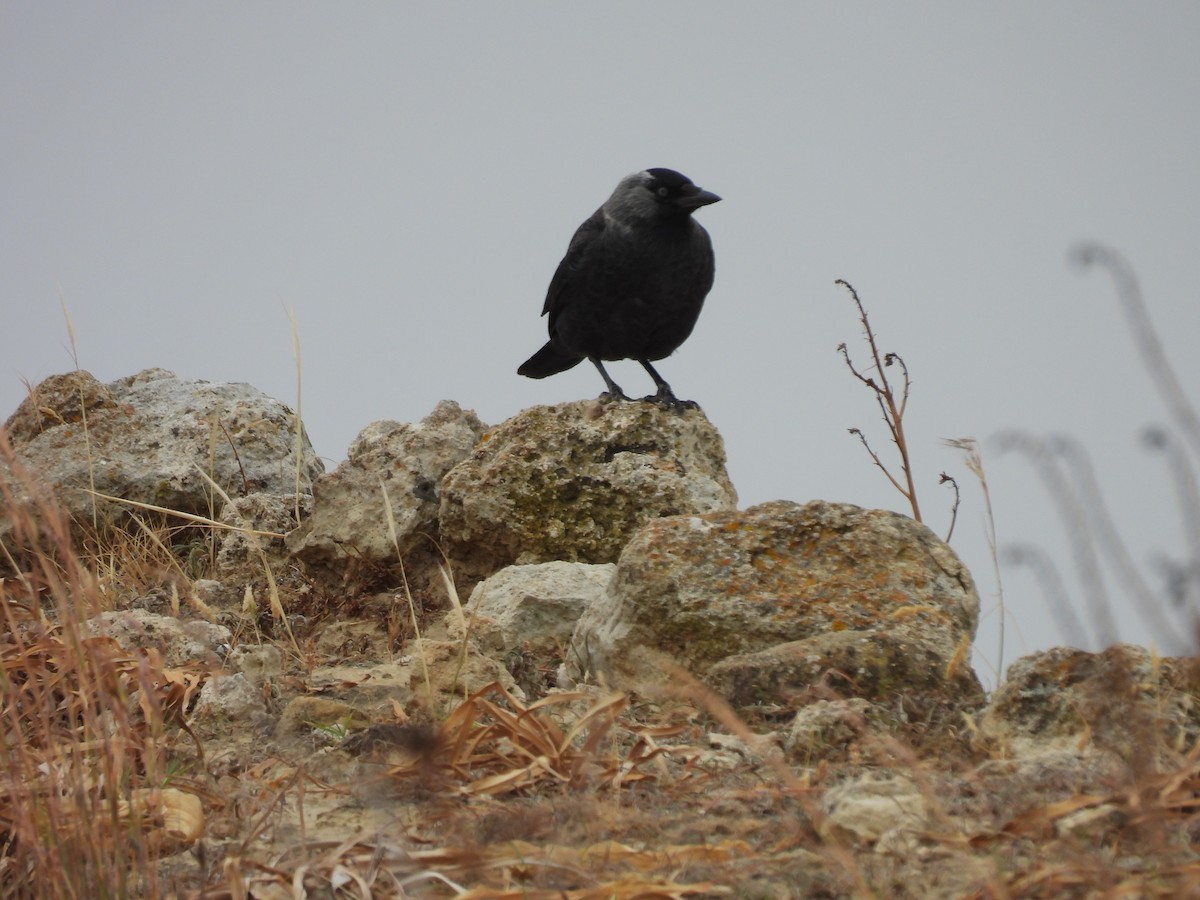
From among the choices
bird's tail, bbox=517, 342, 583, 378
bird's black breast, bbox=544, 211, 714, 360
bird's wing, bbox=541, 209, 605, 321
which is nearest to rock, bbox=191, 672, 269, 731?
bird's black breast, bbox=544, 211, 714, 360

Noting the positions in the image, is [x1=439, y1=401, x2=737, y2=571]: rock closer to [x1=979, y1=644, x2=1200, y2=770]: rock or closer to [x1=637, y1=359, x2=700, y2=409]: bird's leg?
[x1=637, y1=359, x2=700, y2=409]: bird's leg

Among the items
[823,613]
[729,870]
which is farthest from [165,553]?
[729,870]

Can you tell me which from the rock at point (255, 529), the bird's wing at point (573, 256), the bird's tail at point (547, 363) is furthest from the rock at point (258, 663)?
the bird's tail at point (547, 363)

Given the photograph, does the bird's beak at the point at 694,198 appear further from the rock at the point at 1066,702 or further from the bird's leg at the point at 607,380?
the rock at the point at 1066,702

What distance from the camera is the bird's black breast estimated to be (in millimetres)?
7344

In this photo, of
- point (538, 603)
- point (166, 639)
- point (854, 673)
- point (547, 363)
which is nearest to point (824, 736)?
point (854, 673)

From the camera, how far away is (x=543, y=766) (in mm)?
2553

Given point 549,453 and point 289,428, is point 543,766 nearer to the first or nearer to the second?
point 549,453

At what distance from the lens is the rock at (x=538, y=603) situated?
4422mm

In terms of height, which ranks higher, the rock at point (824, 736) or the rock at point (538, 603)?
the rock at point (538, 603)

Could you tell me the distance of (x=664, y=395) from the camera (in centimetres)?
A: 714

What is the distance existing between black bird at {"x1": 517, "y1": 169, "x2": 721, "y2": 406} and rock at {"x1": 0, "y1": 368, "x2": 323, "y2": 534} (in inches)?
69.6

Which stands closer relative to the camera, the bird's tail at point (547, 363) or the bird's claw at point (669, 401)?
the bird's claw at point (669, 401)

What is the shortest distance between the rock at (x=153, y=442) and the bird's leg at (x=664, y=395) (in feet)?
6.06
